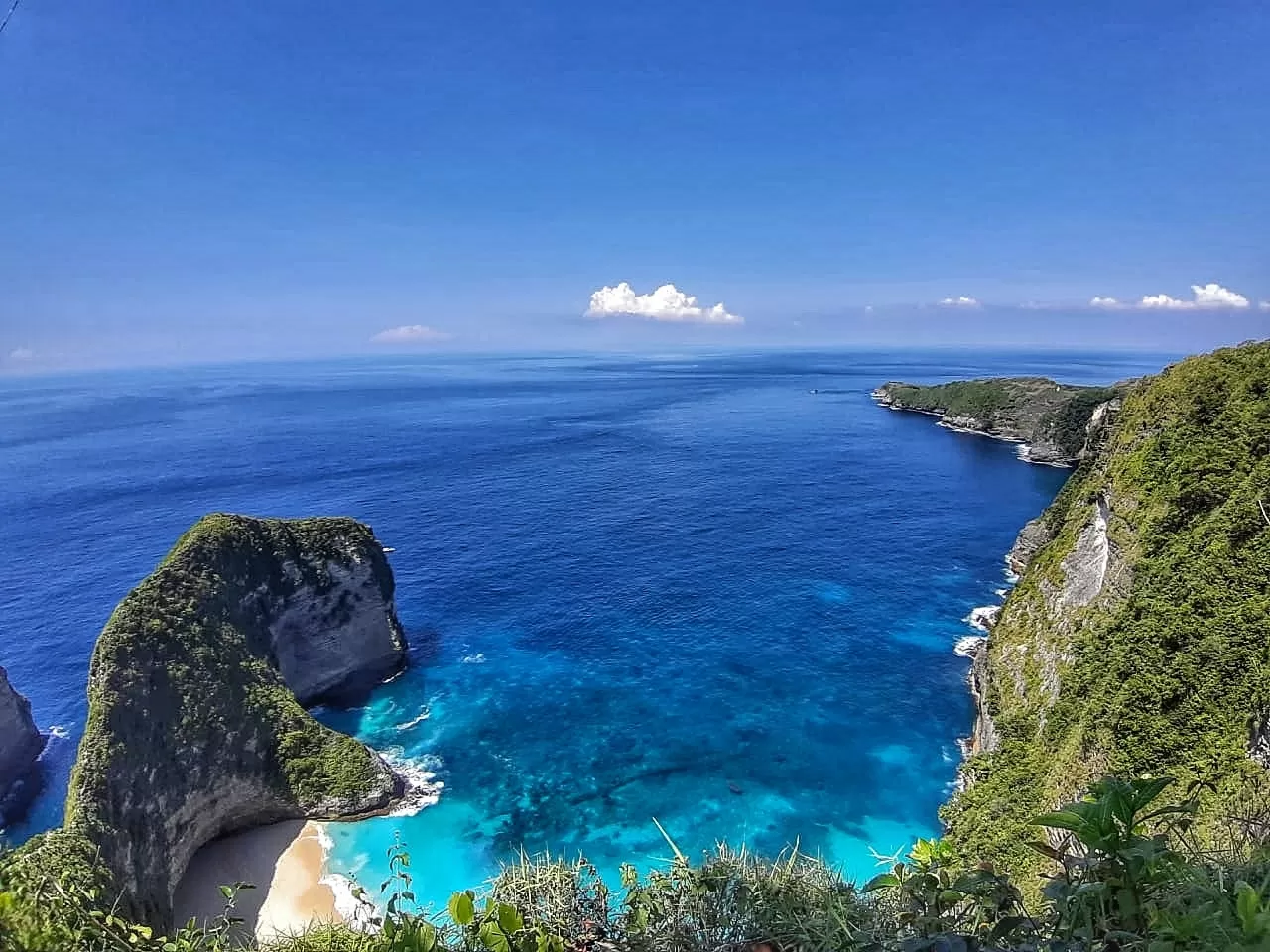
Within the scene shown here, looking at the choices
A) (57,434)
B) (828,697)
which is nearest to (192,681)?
(828,697)

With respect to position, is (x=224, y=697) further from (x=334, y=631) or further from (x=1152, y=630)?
(x=1152, y=630)

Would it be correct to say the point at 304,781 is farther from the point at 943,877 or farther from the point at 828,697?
the point at 943,877

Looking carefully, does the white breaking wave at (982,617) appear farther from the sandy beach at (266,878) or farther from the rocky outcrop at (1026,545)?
Result: the sandy beach at (266,878)

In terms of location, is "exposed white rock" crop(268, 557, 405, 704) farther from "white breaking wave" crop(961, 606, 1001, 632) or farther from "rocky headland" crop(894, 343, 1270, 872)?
"white breaking wave" crop(961, 606, 1001, 632)

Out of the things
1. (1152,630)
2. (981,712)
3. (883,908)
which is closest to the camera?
(883,908)

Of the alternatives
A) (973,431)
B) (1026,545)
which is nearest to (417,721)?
(1026,545)

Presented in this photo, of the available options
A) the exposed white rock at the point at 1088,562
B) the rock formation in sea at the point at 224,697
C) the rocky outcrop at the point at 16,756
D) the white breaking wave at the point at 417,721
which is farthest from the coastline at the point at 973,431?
the rocky outcrop at the point at 16,756
